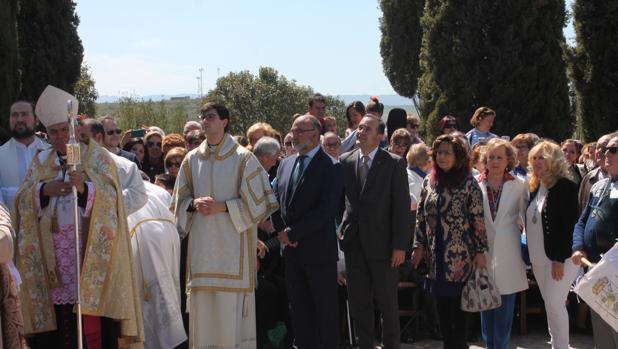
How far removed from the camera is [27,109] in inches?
289

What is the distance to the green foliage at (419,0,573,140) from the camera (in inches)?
633

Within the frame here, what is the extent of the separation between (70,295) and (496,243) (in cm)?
376

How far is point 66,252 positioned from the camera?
20.5ft

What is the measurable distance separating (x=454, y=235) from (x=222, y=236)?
6.46ft

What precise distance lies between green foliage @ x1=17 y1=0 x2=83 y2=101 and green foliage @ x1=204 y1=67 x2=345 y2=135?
1206 cm

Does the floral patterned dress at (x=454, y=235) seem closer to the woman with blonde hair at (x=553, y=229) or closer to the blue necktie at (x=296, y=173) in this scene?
the woman with blonde hair at (x=553, y=229)

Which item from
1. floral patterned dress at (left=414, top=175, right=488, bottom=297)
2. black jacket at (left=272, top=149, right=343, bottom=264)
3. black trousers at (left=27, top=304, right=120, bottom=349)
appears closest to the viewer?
black trousers at (left=27, top=304, right=120, bottom=349)

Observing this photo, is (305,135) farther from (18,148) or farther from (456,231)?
(18,148)

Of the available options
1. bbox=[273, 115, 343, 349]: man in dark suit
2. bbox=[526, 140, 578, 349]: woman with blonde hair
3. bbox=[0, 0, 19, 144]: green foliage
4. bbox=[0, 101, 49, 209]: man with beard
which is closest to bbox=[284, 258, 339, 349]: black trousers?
bbox=[273, 115, 343, 349]: man in dark suit

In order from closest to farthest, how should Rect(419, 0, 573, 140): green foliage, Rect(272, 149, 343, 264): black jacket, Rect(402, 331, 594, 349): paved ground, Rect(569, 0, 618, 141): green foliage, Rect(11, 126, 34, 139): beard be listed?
Rect(272, 149, 343, 264): black jacket
Rect(11, 126, 34, 139): beard
Rect(402, 331, 594, 349): paved ground
Rect(569, 0, 618, 141): green foliage
Rect(419, 0, 573, 140): green foliage

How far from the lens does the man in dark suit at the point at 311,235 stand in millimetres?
7211

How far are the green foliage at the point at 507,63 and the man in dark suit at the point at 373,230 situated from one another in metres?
9.33

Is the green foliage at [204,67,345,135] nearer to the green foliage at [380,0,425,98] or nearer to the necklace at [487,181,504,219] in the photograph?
the green foliage at [380,0,425,98]

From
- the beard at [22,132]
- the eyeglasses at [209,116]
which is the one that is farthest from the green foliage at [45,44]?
the eyeglasses at [209,116]
